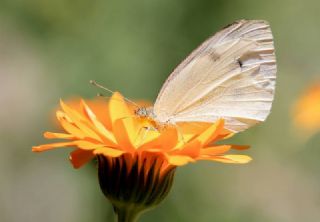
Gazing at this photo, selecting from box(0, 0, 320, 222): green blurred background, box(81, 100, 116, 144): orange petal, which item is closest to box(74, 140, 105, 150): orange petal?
box(81, 100, 116, 144): orange petal

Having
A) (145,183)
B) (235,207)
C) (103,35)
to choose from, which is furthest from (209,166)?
(145,183)

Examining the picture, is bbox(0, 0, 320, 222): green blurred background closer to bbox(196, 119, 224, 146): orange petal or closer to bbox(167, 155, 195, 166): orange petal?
bbox(196, 119, 224, 146): orange petal

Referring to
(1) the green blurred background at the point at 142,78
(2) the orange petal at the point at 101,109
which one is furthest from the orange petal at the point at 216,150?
(1) the green blurred background at the point at 142,78

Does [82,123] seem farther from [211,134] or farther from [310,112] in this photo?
[310,112]

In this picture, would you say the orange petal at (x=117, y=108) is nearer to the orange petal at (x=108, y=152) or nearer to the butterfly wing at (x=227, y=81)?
the butterfly wing at (x=227, y=81)

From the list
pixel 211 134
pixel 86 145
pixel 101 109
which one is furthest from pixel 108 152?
pixel 101 109

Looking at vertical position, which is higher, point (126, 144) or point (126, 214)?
point (126, 144)
